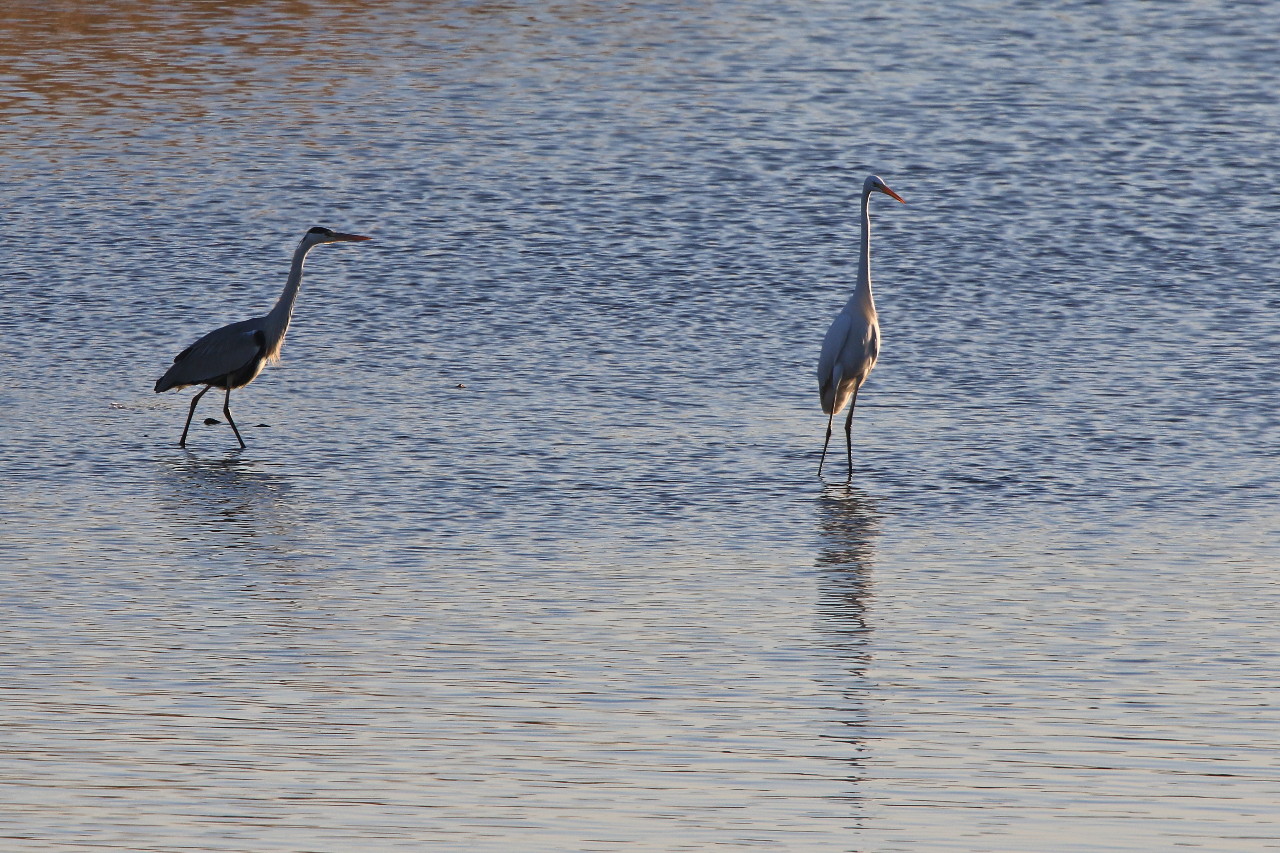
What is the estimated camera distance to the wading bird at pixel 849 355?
1129 cm

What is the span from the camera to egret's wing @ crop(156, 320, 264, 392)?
12031 millimetres

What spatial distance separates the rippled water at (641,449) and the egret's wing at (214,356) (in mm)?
326

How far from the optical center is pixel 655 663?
713 centimetres

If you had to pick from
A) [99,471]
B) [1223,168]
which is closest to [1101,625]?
[99,471]

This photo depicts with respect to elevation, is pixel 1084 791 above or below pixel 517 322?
above

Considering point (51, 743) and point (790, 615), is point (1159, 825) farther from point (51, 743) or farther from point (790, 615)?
point (51, 743)

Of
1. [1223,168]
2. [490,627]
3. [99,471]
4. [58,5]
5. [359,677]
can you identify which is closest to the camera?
[359,677]

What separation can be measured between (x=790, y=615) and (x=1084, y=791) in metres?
2.16

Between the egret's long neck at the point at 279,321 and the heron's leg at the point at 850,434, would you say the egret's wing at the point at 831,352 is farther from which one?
the egret's long neck at the point at 279,321

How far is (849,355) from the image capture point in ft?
37.6

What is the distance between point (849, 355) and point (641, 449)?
1398mm

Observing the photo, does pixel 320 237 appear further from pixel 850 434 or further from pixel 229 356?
pixel 850 434

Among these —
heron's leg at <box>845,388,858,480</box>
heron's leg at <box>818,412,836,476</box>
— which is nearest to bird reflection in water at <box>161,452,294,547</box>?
heron's leg at <box>818,412,836,476</box>

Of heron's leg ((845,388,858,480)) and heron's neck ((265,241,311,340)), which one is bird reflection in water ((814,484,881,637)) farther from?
heron's neck ((265,241,311,340))
